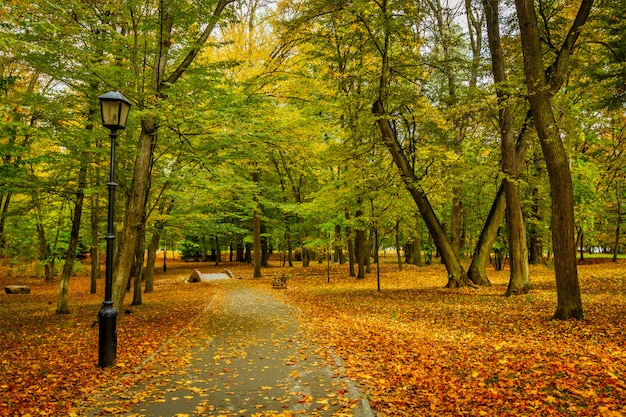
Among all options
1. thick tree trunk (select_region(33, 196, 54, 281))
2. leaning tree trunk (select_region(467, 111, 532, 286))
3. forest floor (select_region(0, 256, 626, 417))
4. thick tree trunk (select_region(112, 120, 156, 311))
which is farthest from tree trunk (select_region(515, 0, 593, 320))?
thick tree trunk (select_region(33, 196, 54, 281))

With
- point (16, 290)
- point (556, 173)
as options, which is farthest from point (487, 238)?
point (16, 290)

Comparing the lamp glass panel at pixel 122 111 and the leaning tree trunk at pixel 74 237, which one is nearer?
the lamp glass panel at pixel 122 111

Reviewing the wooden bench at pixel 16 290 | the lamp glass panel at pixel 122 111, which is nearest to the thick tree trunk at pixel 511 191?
the lamp glass panel at pixel 122 111

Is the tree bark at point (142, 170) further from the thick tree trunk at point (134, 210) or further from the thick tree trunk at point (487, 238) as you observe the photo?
the thick tree trunk at point (487, 238)

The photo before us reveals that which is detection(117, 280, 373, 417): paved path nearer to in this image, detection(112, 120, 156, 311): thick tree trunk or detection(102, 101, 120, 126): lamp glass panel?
detection(112, 120, 156, 311): thick tree trunk

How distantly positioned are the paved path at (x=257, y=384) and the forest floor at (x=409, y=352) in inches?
9.8

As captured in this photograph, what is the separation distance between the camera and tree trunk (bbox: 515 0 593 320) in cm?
863

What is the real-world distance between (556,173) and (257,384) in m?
7.26

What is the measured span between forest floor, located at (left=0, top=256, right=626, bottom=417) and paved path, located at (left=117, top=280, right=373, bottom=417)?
25 centimetres

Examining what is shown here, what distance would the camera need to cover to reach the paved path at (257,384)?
16.3 ft

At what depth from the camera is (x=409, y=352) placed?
291 inches

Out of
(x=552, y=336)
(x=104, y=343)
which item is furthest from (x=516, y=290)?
(x=104, y=343)

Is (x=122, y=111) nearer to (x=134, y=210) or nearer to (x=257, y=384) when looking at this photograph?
(x=134, y=210)

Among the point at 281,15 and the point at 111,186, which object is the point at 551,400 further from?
the point at 281,15
